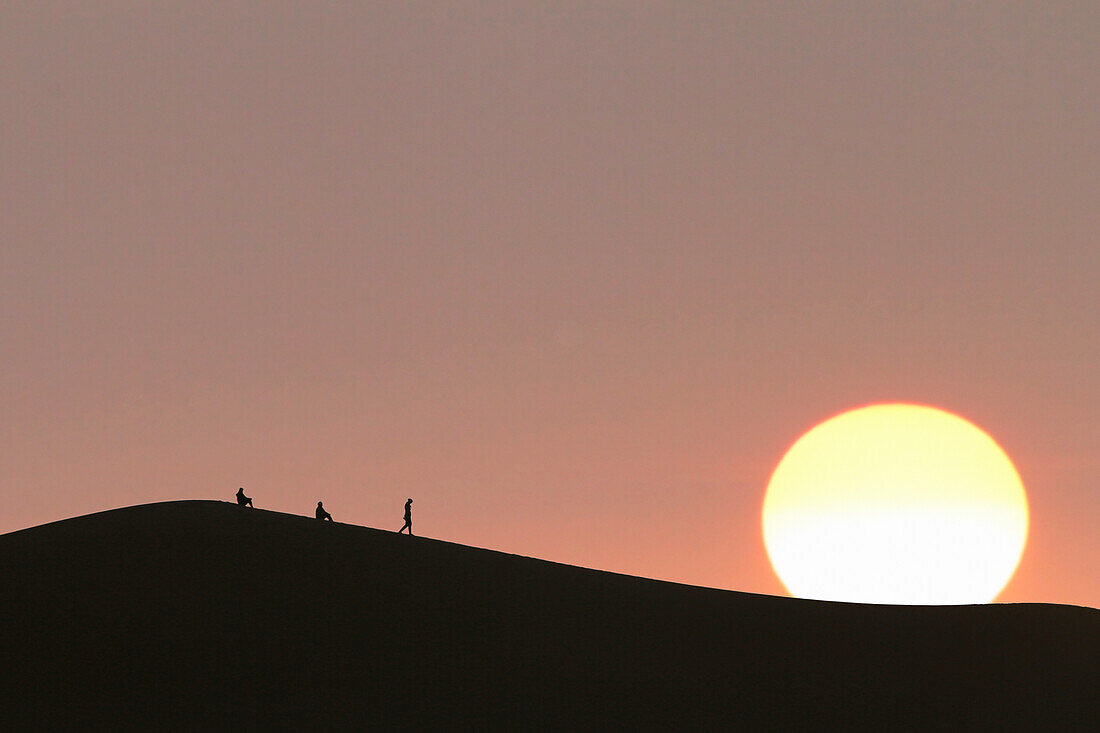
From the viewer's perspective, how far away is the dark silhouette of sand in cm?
2364

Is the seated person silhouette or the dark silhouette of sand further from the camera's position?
the seated person silhouette

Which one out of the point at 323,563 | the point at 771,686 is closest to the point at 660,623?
the point at 771,686

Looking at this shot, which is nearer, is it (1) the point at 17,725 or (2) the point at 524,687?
(1) the point at 17,725

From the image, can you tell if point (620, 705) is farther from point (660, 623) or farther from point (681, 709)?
point (660, 623)

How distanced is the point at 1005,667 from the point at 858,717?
13.7 feet

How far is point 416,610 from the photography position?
27.9 meters

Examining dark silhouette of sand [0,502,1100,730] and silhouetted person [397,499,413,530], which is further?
silhouetted person [397,499,413,530]

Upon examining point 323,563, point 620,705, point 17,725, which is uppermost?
point 323,563

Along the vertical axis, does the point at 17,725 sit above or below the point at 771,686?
below

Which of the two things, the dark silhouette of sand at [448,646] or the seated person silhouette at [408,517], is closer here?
the dark silhouette of sand at [448,646]

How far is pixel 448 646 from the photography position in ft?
86.0

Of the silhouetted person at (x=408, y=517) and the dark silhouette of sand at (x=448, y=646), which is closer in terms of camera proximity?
the dark silhouette of sand at (x=448, y=646)

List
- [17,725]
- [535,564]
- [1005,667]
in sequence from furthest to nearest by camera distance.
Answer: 1. [535,564]
2. [1005,667]
3. [17,725]

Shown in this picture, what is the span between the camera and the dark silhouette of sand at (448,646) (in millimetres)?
23641
